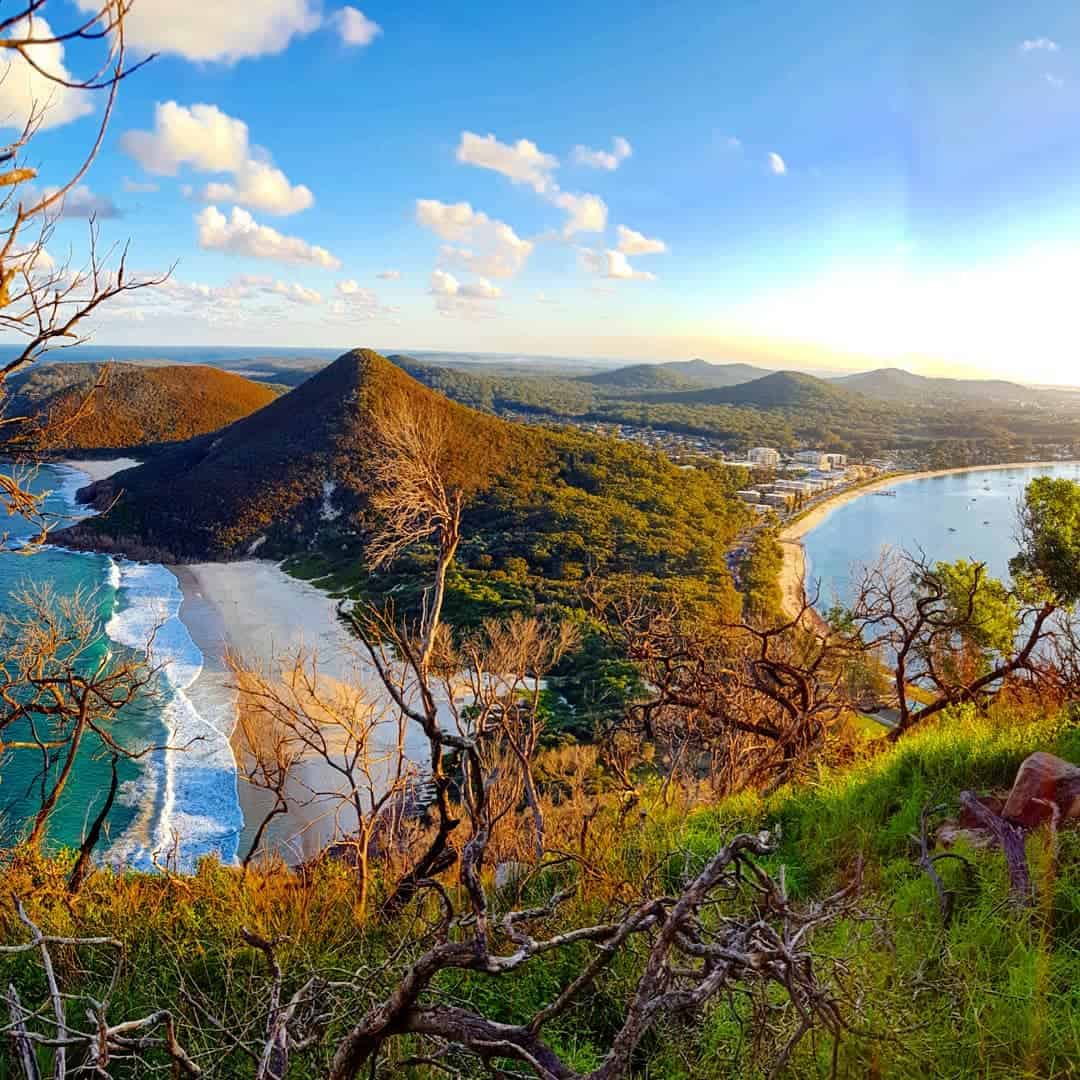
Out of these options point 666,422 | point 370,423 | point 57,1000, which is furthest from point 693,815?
point 666,422

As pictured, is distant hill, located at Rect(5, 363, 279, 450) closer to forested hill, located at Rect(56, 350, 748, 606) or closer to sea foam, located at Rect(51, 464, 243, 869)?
forested hill, located at Rect(56, 350, 748, 606)

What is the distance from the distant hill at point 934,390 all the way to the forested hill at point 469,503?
175 feet

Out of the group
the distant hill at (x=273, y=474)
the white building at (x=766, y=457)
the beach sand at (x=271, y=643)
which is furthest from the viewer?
the white building at (x=766, y=457)

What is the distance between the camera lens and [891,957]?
206 cm

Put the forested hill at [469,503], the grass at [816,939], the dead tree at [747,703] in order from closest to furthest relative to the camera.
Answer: the grass at [816,939] → the dead tree at [747,703] → the forested hill at [469,503]

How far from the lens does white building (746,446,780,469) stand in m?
65.5

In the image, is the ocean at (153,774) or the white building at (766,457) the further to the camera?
the white building at (766,457)

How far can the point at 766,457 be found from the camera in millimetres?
67250

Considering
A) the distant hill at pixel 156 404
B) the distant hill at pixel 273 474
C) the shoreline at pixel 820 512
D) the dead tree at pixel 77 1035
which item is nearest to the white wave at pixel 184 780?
the dead tree at pixel 77 1035

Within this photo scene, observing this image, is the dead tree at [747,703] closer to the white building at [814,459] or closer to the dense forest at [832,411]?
the dense forest at [832,411]

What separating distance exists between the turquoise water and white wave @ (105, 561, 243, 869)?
22.0 metres

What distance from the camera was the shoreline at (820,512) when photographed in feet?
105

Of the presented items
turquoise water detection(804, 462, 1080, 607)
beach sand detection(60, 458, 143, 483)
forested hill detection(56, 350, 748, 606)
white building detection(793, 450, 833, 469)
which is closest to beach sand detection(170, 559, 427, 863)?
forested hill detection(56, 350, 748, 606)

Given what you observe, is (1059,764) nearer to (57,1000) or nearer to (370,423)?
(57,1000)
